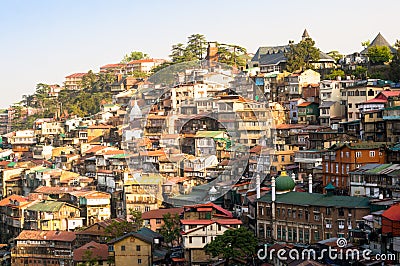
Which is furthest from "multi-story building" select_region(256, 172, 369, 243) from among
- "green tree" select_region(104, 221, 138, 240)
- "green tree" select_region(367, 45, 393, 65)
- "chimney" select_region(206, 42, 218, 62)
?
"chimney" select_region(206, 42, 218, 62)

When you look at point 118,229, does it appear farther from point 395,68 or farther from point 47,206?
point 395,68

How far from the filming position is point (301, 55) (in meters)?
48.9

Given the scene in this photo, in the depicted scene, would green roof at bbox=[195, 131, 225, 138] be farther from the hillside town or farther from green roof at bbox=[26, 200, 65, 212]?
green roof at bbox=[26, 200, 65, 212]

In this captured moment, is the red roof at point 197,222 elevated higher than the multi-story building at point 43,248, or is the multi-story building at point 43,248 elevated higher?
the red roof at point 197,222

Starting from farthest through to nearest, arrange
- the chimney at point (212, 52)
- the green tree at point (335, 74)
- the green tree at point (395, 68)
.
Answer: the chimney at point (212, 52)
the green tree at point (335, 74)
the green tree at point (395, 68)

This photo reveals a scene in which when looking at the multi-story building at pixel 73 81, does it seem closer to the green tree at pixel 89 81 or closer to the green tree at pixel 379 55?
the green tree at pixel 89 81

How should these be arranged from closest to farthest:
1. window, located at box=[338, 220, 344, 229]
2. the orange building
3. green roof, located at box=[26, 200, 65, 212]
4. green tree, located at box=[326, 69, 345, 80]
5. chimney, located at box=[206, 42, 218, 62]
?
window, located at box=[338, 220, 344, 229], the orange building, green roof, located at box=[26, 200, 65, 212], green tree, located at box=[326, 69, 345, 80], chimney, located at box=[206, 42, 218, 62]

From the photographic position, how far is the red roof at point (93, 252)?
29281mm

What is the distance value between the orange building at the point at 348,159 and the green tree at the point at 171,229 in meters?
5.86

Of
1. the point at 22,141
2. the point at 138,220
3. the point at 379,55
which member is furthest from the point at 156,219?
the point at 22,141

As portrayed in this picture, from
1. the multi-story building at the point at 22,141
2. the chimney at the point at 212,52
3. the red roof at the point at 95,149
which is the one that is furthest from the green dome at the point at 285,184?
the multi-story building at the point at 22,141

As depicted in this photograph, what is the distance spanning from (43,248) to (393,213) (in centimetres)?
1751

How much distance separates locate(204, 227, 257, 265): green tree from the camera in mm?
25250

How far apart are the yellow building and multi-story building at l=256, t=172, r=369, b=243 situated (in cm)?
1142
